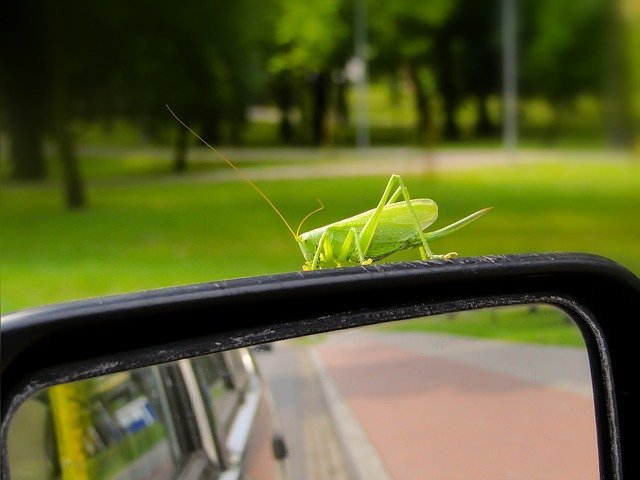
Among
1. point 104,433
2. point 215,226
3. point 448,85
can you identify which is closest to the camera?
point 104,433

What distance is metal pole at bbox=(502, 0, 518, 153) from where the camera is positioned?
18250 millimetres

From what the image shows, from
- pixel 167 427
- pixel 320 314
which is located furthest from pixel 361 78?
pixel 320 314

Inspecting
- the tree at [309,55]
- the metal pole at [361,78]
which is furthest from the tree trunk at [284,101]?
the metal pole at [361,78]

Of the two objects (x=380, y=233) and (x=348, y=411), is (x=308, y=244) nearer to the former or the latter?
(x=380, y=233)

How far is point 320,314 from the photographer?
0.83 m

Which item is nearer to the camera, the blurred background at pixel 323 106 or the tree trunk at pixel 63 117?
the blurred background at pixel 323 106

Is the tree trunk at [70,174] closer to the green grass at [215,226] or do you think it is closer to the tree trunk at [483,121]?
the green grass at [215,226]

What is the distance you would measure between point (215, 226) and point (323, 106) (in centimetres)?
273

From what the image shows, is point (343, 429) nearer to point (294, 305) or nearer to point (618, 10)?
point (294, 305)

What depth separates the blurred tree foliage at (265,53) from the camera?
51.3ft

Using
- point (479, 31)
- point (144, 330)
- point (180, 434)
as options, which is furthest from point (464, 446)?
point (479, 31)

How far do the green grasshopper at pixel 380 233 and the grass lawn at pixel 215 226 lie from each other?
6.22 metres

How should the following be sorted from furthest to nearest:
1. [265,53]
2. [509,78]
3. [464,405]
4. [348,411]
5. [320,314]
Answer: [509,78], [265,53], [348,411], [464,405], [320,314]

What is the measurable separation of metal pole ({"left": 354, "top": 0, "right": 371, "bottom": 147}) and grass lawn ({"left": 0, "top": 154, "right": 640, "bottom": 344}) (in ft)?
4.56
